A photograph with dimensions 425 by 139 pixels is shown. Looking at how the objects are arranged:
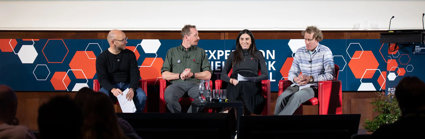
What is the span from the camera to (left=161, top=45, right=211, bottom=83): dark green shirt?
5.09m

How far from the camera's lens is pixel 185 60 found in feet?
16.8

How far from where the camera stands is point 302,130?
1.60 meters

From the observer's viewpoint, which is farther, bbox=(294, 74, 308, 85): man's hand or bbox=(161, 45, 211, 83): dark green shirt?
bbox=(161, 45, 211, 83): dark green shirt

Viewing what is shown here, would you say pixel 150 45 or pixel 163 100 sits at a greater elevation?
pixel 150 45

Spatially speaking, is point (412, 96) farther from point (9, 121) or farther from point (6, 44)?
point (6, 44)

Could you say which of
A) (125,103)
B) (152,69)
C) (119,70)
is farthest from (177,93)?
(152,69)

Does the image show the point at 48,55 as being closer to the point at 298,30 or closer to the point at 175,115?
the point at 298,30

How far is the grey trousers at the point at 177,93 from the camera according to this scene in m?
4.77

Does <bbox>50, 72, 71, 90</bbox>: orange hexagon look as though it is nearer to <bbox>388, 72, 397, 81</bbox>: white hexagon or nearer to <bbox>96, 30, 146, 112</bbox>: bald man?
<bbox>96, 30, 146, 112</bbox>: bald man

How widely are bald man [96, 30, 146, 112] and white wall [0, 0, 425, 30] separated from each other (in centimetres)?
87

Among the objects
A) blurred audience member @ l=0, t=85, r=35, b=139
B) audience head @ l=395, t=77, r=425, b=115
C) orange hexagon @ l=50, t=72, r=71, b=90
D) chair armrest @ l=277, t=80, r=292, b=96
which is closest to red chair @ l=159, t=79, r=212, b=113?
chair armrest @ l=277, t=80, r=292, b=96

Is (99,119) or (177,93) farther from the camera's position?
(177,93)

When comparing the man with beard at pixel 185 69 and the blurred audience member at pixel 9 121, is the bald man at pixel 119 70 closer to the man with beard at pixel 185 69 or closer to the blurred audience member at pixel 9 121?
the man with beard at pixel 185 69

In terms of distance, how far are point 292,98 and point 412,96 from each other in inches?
121
